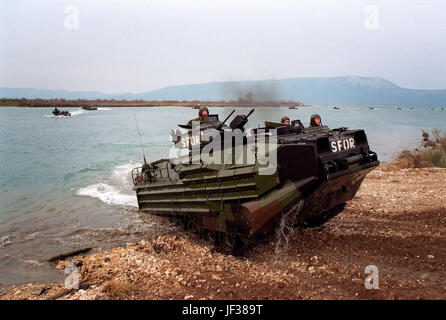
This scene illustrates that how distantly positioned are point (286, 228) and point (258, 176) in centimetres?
203

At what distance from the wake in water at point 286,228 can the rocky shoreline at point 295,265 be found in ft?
0.34

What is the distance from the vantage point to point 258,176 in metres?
6.19

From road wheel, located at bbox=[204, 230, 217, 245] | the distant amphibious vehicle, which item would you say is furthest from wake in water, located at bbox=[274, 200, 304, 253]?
road wheel, located at bbox=[204, 230, 217, 245]

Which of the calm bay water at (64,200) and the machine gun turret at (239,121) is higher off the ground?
the machine gun turret at (239,121)

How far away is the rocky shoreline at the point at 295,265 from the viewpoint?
5535mm

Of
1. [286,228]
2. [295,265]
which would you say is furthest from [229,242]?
[295,265]

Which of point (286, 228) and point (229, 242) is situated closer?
point (229, 242)

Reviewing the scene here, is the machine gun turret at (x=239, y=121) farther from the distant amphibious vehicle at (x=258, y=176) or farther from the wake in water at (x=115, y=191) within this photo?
the wake in water at (x=115, y=191)

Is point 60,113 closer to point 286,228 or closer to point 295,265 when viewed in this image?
point 286,228

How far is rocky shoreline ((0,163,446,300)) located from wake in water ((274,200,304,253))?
104 millimetres

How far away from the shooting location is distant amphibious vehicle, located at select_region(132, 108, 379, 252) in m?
6.13

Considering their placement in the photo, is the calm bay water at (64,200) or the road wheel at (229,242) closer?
the road wheel at (229,242)

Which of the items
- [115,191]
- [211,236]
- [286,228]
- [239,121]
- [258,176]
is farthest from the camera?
[115,191]

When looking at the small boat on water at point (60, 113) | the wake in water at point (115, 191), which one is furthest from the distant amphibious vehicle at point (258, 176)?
the small boat on water at point (60, 113)
